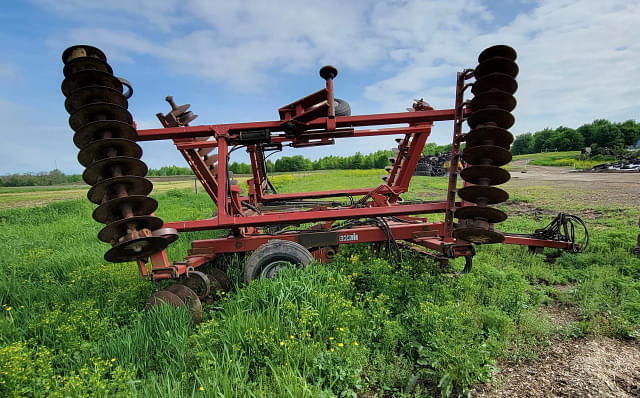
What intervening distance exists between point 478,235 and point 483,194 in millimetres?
479

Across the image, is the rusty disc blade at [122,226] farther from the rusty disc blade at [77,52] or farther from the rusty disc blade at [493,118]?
the rusty disc blade at [493,118]

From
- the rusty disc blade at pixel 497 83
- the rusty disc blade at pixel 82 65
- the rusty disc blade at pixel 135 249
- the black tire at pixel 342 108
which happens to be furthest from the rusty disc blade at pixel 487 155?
the rusty disc blade at pixel 82 65

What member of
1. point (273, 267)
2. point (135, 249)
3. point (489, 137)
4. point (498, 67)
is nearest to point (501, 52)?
point (498, 67)

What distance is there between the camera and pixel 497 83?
3.23 meters

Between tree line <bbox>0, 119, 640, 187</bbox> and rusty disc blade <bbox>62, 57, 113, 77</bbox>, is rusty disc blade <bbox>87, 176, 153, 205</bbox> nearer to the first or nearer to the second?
rusty disc blade <bbox>62, 57, 113, 77</bbox>

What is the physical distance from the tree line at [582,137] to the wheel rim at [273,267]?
215ft

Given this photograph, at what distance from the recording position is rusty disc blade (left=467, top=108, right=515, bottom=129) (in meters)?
3.21

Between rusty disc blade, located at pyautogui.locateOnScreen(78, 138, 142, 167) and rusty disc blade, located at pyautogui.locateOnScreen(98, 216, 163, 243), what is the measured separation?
26.6 inches

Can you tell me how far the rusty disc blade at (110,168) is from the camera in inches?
113

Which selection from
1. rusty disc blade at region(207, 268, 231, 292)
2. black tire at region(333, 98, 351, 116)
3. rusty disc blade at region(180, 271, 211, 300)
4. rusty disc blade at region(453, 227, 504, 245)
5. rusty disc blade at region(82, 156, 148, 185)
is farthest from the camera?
black tire at region(333, 98, 351, 116)

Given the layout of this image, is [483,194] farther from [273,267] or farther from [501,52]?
[273,267]

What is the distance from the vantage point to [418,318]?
9.52 ft

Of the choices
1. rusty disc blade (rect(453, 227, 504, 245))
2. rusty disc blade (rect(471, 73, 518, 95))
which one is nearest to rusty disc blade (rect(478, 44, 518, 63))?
rusty disc blade (rect(471, 73, 518, 95))

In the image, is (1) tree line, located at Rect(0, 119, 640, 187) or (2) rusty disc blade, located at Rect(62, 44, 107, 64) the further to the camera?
(1) tree line, located at Rect(0, 119, 640, 187)
